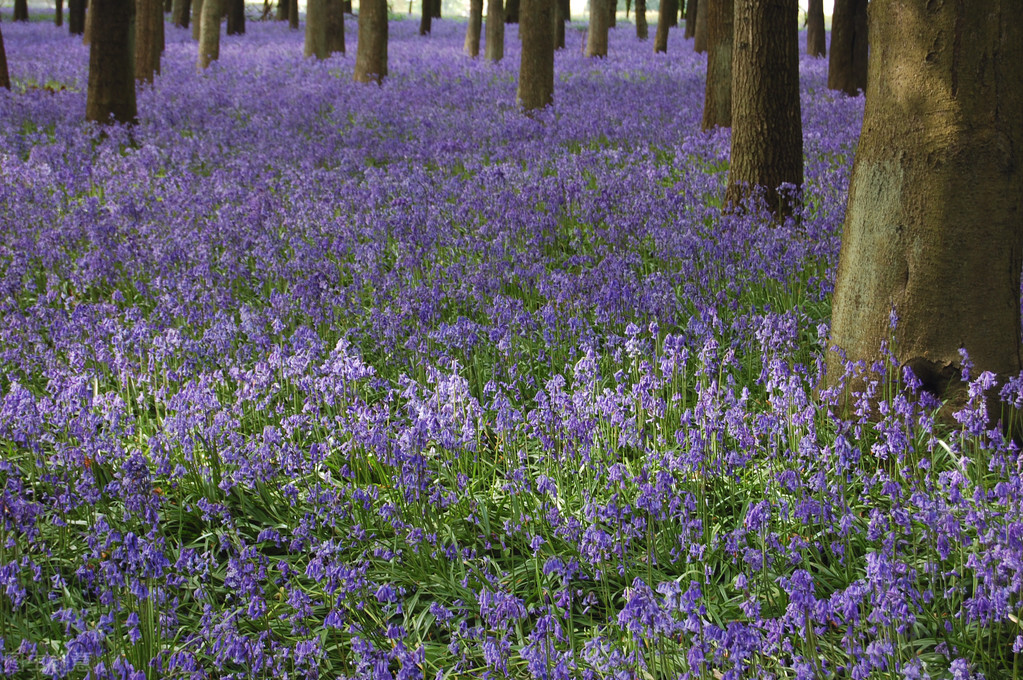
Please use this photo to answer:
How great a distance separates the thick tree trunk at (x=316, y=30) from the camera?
20.4 metres

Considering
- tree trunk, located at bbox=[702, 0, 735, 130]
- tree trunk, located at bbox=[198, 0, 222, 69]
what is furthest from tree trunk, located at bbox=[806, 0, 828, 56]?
tree trunk, located at bbox=[198, 0, 222, 69]

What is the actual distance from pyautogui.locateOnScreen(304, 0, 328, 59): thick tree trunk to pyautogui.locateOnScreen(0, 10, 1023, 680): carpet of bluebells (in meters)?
12.4

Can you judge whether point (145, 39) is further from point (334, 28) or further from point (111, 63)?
point (334, 28)

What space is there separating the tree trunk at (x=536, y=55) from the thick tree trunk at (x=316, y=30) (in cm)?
915

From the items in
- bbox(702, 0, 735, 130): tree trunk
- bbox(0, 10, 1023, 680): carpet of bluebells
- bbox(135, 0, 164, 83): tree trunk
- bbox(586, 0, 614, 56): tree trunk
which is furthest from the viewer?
bbox(586, 0, 614, 56): tree trunk

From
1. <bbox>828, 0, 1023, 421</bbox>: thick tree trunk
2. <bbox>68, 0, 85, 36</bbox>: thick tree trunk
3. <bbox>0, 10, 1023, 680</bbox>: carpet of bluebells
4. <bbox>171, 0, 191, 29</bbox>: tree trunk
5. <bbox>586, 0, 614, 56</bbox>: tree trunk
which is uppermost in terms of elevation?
<bbox>171, 0, 191, 29</bbox>: tree trunk

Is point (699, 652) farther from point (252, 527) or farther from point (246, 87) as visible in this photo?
point (246, 87)

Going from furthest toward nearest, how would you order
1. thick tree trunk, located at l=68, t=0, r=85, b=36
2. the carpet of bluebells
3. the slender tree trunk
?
thick tree trunk, located at l=68, t=0, r=85, b=36
the slender tree trunk
the carpet of bluebells

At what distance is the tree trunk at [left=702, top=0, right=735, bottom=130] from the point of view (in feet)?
33.4

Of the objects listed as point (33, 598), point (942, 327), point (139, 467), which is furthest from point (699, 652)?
point (33, 598)

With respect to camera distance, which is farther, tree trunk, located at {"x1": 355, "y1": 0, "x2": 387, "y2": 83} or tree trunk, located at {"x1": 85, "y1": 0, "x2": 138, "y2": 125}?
tree trunk, located at {"x1": 355, "y1": 0, "x2": 387, "y2": 83}

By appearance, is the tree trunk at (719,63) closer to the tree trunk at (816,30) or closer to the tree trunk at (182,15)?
the tree trunk at (816,30)

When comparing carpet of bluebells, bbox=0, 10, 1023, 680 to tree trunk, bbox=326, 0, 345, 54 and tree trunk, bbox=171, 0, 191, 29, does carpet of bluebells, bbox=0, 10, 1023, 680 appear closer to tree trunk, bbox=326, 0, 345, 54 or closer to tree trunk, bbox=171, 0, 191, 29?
tree trunk, bbox=326, 0, 345, 54

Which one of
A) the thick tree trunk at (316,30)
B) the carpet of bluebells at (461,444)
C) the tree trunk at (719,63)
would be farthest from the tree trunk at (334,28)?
the carpet of bluebells at (461,444)
